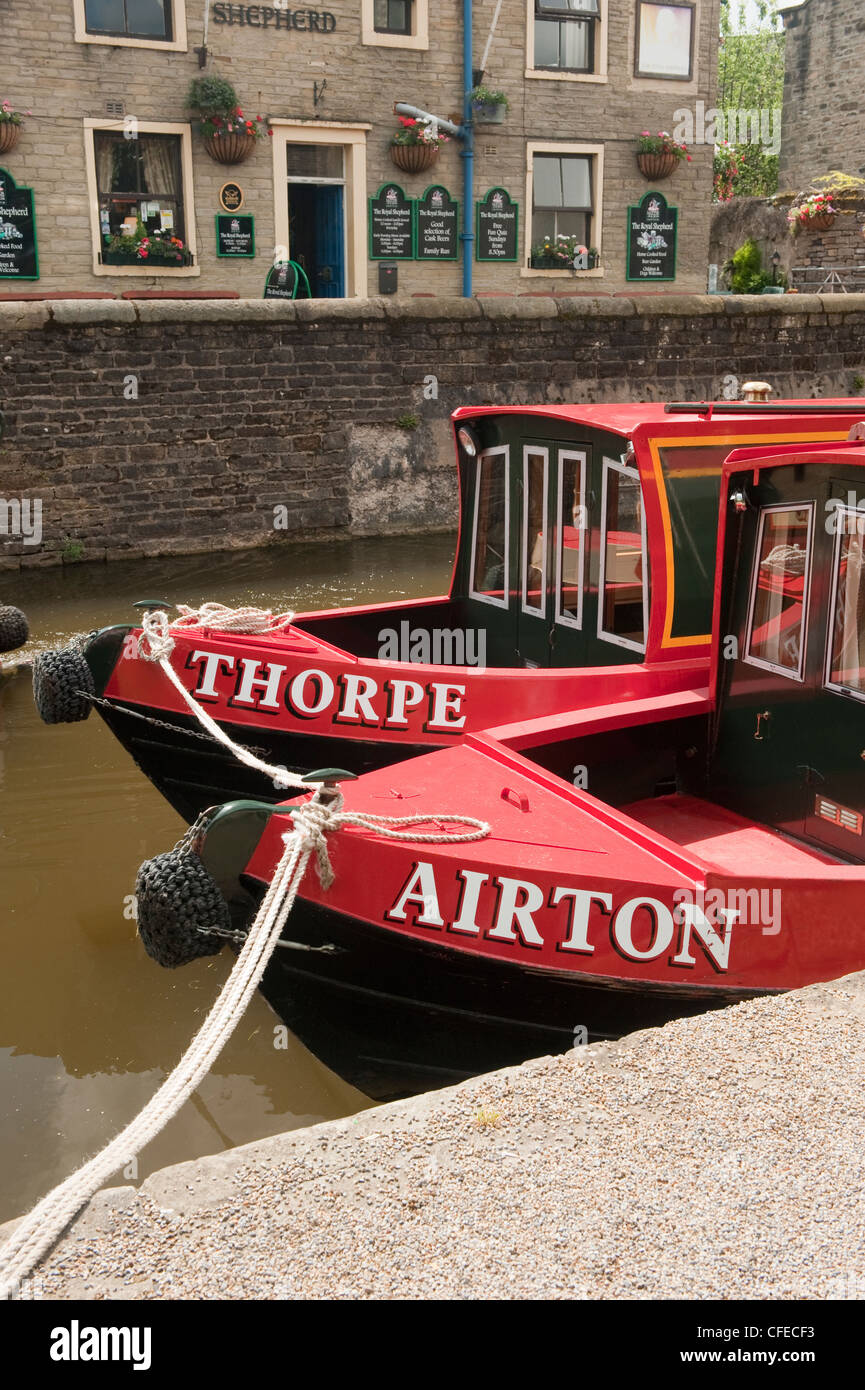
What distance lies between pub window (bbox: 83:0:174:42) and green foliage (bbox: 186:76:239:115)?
0.69 meters

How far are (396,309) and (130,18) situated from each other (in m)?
5.73

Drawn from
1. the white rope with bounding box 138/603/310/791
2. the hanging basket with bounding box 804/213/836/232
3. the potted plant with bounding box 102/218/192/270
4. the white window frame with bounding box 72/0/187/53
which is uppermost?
the white window frame with bounding box 72/0/187/53

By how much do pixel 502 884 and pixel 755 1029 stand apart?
0.84 meters

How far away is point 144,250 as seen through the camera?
15914 millimetres

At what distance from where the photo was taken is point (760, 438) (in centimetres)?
597

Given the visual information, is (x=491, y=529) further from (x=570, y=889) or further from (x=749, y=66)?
(x=749, y=66)

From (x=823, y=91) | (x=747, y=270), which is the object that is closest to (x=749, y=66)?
(x=823, y=91)

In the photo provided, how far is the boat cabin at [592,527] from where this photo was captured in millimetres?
5816

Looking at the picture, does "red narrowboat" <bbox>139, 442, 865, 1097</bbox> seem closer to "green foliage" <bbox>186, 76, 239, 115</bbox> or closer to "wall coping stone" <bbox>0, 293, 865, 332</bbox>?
"wall coping stone" <bbox>0, 293, 865, 332</bbox>

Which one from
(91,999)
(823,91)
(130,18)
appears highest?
(823,91)

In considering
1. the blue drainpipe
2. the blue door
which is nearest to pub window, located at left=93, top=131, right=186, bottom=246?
the blue door

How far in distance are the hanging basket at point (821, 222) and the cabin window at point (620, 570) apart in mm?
14379

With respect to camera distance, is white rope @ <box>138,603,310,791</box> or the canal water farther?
white rope @ <box>138,603,310,791</box>

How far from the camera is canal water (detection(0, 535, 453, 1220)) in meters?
4.47
